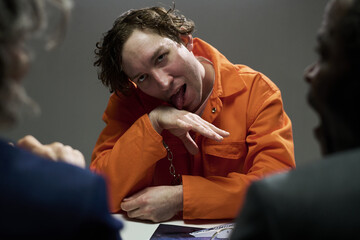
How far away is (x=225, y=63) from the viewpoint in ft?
5.17

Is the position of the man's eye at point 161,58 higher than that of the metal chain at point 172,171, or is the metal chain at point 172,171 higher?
the man's eye at point 161,58

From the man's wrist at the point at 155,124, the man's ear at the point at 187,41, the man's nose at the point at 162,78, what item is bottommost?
the man's wrist at the point at 155,124

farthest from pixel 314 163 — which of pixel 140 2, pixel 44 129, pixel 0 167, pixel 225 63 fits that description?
pixel 44 129

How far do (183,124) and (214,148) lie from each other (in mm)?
184

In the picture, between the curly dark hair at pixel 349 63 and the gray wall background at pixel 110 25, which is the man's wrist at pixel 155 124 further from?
the gray wall background at pixel 110 25

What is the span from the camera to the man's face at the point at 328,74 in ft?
1.70

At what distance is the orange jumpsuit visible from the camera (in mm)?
1231

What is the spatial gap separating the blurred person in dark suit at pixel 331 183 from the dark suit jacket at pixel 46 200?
0.19 meters

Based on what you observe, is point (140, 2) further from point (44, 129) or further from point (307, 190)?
point (307, 190)

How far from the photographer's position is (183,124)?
1312 millimetres

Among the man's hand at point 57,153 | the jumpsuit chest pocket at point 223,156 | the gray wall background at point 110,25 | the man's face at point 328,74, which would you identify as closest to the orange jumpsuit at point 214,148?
the jumpsuit chest pocket at point 223,156

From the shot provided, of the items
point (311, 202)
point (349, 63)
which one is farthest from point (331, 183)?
point (349, 63)

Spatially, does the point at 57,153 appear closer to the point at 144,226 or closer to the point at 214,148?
the point at 144,226

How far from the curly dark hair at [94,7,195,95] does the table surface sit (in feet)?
1.77
